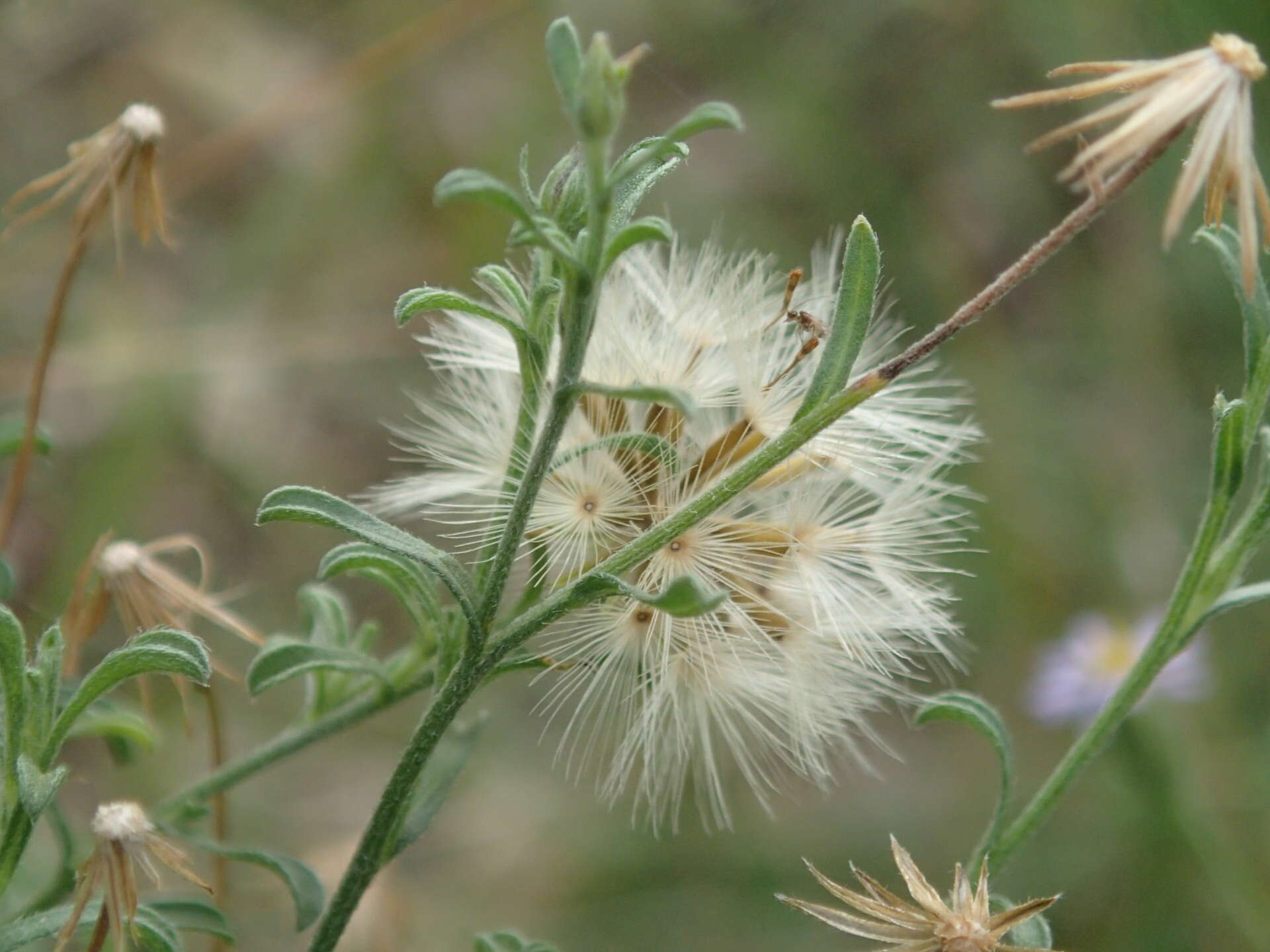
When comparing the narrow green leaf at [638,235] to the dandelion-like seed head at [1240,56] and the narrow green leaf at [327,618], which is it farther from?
the narrow green leaf at [327,618]

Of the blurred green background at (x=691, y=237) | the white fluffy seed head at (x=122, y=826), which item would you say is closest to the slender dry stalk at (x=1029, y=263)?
the white fluffy seed head at (x=122, y=826)

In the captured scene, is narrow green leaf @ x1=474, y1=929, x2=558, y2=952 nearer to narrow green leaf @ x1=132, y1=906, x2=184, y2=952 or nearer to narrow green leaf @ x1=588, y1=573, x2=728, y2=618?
narrow green leaf @ x1=132, y1=906, x2=184, y2=952

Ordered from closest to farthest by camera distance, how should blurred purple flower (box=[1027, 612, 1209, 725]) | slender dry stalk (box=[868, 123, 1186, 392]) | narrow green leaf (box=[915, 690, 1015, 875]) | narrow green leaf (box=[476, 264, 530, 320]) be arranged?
slender dry stalk (box=[868, 123, 1186, 392]), narrow green leaf (box=[476, 264, 530, 320]), narrow green leaf (box=[915, 690, 1015, 875]), blurred purple flower (box=[1027, 612, 1209, 725])

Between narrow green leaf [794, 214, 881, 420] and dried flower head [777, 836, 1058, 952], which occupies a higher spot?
narrow green leaf [794, 214, 881, 420]

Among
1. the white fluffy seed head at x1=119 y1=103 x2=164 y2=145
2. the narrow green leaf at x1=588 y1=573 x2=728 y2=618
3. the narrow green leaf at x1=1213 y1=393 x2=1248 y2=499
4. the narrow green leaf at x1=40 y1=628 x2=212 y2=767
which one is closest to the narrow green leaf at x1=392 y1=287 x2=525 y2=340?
the narrow green leaf at x1=588 y1=573 x2=728 y2=618

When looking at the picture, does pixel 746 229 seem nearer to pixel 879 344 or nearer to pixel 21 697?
pixel 879 344

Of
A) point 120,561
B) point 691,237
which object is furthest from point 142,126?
point 691,237
